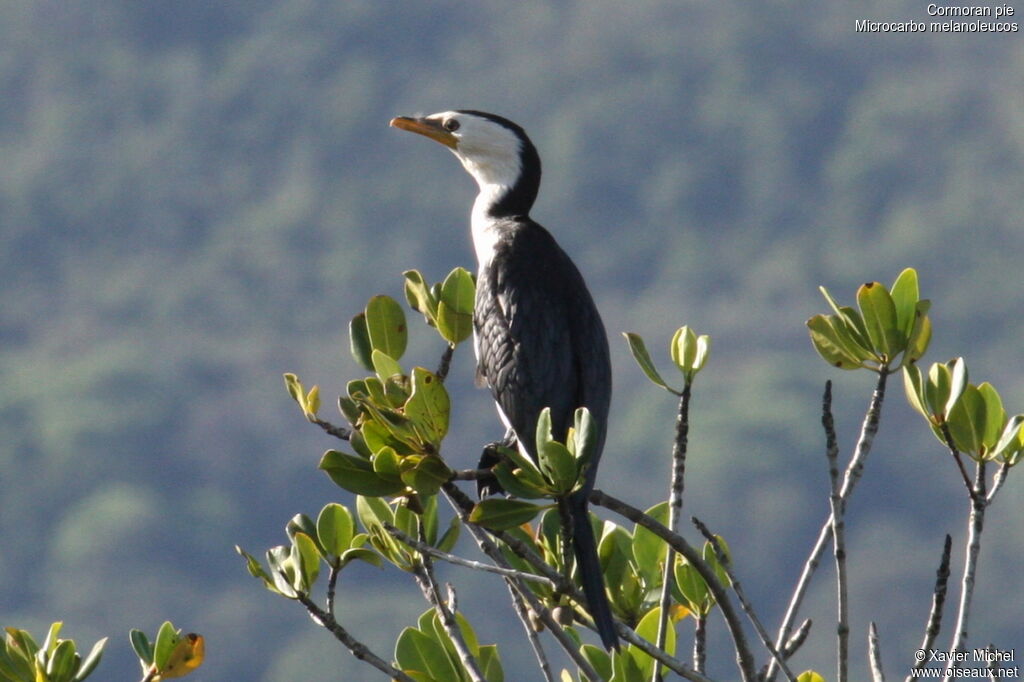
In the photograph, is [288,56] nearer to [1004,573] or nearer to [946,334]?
[946,334]

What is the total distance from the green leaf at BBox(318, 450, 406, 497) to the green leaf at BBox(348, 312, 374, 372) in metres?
0.78

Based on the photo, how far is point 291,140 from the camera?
177750 mm

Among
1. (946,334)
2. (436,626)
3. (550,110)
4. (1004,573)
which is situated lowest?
(436,626)

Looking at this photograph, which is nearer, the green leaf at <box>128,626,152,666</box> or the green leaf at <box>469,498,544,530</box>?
the green leaf at <box>469,498,544,530</box>

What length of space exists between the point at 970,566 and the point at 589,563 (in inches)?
41.2

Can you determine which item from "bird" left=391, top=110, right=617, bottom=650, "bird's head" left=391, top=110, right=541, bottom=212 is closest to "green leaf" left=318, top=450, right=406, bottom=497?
"bird" left=391, top=110, right=617, bottom=650

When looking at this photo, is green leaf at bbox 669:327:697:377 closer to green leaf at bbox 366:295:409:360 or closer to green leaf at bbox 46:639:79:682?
green leaf at bbox 366:295:409:360

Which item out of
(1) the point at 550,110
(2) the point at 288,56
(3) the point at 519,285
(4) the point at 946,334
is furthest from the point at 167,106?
(3) the point at 519,285

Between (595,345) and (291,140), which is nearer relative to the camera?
(595,345)

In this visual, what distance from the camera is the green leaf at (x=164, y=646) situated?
154 inches

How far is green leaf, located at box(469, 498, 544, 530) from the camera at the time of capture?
12.0 feet

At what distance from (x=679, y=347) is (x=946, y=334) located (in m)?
138

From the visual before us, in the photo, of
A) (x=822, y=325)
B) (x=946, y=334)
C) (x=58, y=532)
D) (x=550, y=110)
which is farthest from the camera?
(x=550, y=110)

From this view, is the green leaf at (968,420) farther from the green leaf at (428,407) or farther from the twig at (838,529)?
the green leaf at (428,407)
